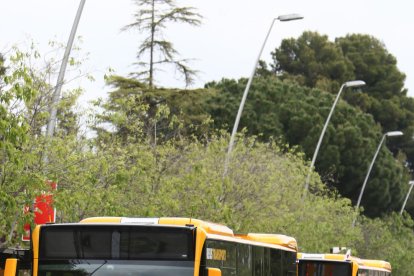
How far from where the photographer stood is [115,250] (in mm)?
14789

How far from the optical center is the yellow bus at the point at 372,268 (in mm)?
32162

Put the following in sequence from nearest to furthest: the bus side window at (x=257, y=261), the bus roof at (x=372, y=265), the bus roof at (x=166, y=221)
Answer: the bus roof at (x=166, y=221), the bus side window at (x=257, y=261), the bus roof at (x=372, y=265)

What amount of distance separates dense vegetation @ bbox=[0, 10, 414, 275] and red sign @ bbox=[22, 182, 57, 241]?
7.8 inches

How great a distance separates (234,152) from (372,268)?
5.15 m

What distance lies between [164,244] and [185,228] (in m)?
0.32

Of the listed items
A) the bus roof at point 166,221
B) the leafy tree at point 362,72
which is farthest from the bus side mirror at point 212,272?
the leafy tree at point 362,72

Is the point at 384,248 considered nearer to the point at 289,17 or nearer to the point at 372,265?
the point at 372,265

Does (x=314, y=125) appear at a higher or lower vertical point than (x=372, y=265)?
higher

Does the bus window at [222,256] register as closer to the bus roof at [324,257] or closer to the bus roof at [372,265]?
the bus roof at [324,257]

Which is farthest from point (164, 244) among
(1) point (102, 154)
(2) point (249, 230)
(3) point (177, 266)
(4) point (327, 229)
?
(4) point (327, 229)

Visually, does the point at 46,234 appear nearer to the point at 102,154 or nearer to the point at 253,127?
the point at 102,154

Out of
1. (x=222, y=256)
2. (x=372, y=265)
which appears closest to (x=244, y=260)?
(x=222, y=256)

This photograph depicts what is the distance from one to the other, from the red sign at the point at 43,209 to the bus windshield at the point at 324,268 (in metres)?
10.9

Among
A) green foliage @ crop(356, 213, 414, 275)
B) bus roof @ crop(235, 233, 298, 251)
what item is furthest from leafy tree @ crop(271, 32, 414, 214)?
bus roof @ crop(235, 233, 298, 251)
